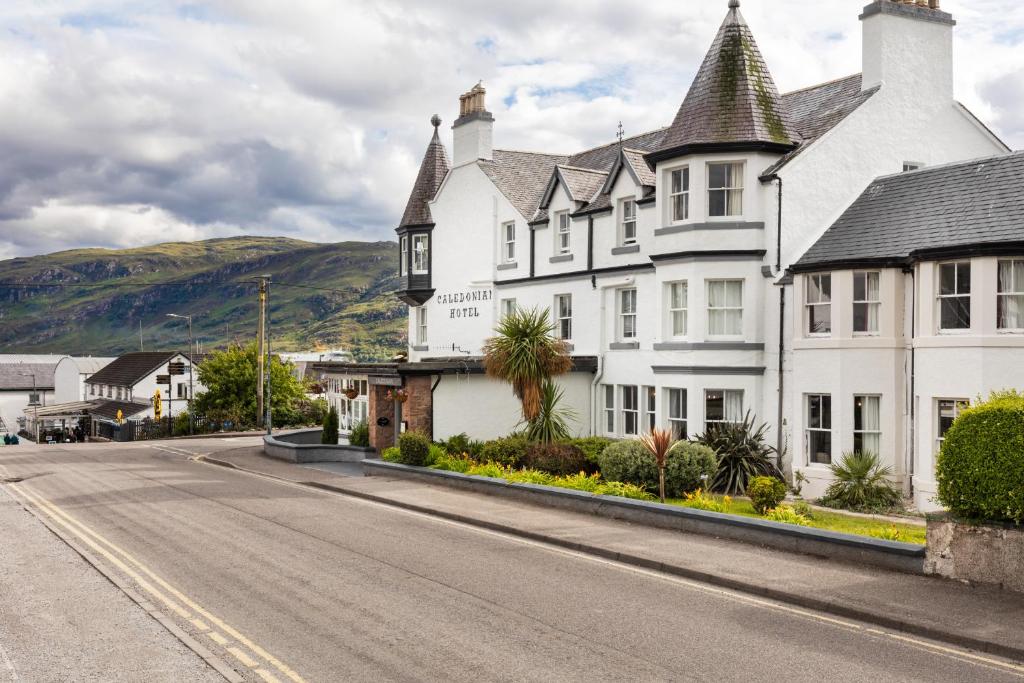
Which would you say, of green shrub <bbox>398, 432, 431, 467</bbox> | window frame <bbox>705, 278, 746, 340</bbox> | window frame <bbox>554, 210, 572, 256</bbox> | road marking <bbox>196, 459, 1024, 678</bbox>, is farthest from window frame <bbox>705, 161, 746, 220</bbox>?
road marking <bbox>196, 459, 1024, 678</bbox>

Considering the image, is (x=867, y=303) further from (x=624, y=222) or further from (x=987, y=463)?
(x=987, y=463)

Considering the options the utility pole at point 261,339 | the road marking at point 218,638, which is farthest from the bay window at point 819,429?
the utility pole at point 261,339

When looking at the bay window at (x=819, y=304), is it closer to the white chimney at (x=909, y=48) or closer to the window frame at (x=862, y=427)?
the window frame at (x=862, y=427)

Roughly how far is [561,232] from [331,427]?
15.3 metres

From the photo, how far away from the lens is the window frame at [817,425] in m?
24.2

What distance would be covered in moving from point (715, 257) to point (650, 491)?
783cm

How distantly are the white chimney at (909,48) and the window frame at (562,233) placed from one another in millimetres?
11413

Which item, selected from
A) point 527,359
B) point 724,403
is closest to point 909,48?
point 724,403

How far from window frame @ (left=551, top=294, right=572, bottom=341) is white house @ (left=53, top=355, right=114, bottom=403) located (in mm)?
94334

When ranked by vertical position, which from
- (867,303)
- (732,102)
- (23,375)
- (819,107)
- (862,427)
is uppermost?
(819,107)

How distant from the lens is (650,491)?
22.3m

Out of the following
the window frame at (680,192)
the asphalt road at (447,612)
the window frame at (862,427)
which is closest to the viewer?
the asphalt road at (447,612)

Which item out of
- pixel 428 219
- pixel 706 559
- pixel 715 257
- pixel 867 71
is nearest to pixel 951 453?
pixel 706 559

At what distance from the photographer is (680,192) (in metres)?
27.2
